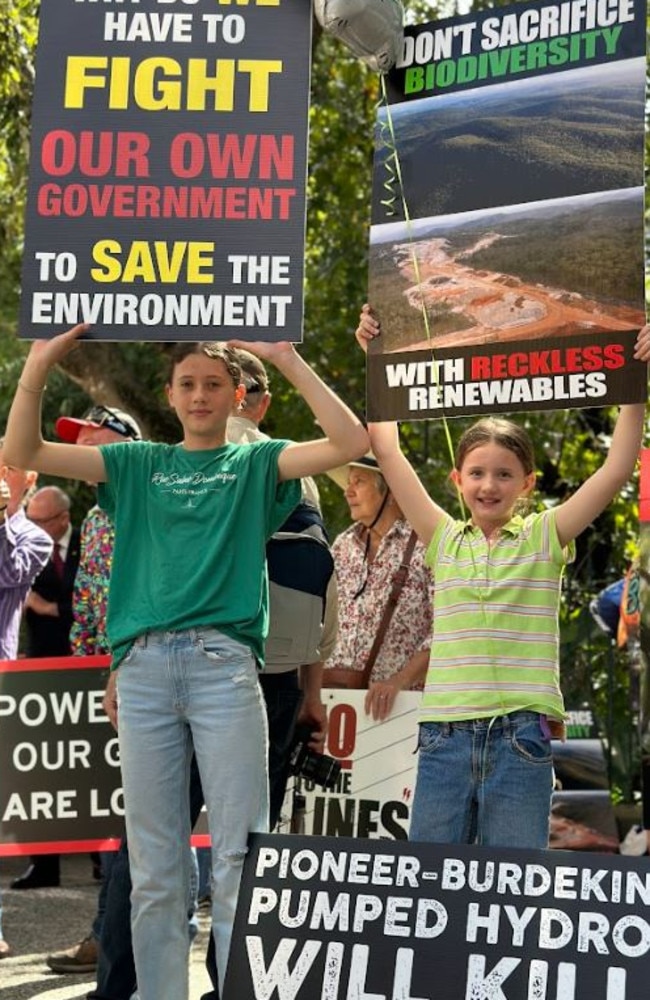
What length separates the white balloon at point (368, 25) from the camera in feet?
15.1

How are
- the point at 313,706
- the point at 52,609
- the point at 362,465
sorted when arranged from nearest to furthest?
the point at 313,706 < the point at 362,465 < the point at 52,609

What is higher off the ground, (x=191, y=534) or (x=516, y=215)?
(x=516, y=215)

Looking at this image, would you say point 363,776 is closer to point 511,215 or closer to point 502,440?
point 502,440

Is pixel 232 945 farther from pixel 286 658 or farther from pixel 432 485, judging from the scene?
pixel 432 485

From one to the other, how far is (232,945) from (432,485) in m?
A: 6.13

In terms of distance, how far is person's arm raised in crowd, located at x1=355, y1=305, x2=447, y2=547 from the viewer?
4.62 m

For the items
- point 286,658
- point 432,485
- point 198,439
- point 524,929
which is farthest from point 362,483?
point 432,485

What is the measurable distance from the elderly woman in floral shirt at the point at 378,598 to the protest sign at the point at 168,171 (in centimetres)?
204

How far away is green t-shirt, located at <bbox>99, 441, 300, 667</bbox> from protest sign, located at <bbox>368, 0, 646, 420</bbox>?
49 centimetres

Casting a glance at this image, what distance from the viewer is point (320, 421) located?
4.30 meters

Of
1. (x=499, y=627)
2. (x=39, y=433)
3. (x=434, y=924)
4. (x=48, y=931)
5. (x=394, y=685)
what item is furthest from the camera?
(x=48, y=931)

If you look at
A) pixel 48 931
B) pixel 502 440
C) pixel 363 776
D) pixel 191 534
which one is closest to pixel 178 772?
pixel 191 534

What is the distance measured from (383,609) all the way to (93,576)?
1234mm

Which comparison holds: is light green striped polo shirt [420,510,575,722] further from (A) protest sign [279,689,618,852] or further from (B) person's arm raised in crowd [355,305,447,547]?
(A) protest sign [279,689,618,852]
